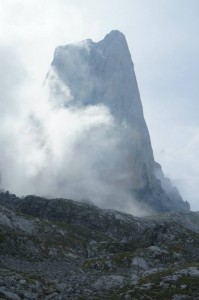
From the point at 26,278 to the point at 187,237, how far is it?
71.4 m

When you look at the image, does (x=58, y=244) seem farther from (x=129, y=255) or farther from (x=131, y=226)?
(x=131, y=226)

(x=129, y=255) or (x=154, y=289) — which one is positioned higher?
(x=129, y=255)

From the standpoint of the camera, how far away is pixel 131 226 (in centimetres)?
16375

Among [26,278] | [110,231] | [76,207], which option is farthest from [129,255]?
[76,207]

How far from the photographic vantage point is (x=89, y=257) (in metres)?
91.4

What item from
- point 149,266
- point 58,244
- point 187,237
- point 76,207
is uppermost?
point 76,207

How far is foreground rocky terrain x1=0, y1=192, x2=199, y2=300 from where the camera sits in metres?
37.2

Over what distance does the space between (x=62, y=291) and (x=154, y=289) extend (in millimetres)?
8816

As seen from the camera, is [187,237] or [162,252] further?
[187,237]

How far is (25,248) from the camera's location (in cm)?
7712

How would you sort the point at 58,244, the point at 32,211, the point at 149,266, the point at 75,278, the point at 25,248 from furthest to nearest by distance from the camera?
the point at 32,211
the point at 58,244
the point at 25,248
the point at 149,266
the point at 75,278

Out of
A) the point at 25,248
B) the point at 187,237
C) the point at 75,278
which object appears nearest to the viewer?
the point at 75,278

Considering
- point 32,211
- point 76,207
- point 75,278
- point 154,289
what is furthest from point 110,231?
point 154,289

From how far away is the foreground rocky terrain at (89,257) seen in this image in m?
37.2
